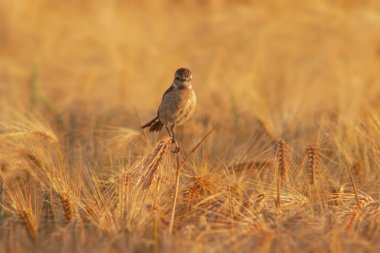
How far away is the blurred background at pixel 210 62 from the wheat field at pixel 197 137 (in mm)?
22

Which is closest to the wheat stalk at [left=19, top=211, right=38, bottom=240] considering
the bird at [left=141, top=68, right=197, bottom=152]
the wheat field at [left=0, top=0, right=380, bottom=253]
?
the wheat field at [left=0, top=0, right=380, bottom=253]

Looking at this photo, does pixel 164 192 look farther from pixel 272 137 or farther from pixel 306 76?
pixel 306 76

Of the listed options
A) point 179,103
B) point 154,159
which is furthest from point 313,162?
point 154,159

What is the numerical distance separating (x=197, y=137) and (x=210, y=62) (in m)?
3.30

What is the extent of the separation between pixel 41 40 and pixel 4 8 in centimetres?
79

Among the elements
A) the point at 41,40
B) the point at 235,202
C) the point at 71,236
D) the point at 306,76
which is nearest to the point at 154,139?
the point at 235,202

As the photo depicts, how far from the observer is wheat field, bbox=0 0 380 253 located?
10.9ft

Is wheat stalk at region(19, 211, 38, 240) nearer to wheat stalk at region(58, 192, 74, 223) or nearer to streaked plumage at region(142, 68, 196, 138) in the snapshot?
wheat stalk at region(58, 192, 74, 223)

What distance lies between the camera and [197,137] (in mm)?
4883

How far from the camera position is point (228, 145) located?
15.5ft

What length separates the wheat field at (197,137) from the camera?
332 cm

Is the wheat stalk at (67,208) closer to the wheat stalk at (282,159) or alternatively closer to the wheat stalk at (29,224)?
the wheat stalk at (29,224)

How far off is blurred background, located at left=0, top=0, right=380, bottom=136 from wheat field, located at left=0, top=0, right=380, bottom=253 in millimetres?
22

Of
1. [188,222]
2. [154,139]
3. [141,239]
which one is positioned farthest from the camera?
[154,139]
